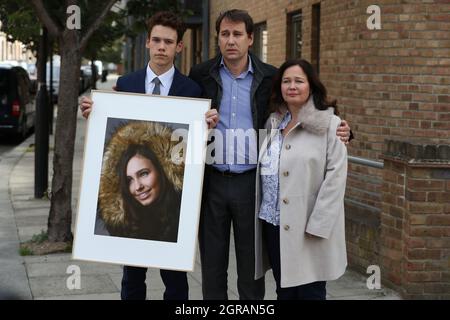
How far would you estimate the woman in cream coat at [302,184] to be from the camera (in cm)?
436

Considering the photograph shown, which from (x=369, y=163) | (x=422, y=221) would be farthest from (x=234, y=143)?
(x=369, y=163)

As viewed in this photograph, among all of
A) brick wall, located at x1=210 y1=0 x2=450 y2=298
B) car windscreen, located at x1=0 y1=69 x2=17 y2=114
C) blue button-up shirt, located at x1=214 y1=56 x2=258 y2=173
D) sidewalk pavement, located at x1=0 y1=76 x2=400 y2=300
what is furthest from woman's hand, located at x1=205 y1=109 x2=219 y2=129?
car windscreen, located at x1=0 y1=69 x2=17 y2=114

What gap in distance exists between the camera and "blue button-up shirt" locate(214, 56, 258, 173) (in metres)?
4.50

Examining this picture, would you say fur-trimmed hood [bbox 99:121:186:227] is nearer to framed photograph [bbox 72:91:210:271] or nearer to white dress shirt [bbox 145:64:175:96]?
framed photograph [bbox 72:91:210:271]

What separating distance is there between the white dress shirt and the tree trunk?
3.36m

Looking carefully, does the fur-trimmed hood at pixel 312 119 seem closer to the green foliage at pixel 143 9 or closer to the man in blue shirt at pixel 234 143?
the man in blue shirt at pixel 234 143

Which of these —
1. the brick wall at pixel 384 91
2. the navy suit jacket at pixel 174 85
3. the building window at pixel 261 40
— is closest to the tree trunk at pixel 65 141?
the brick wall at pixel 384 91

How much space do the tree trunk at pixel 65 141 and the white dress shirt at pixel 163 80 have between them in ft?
11.0

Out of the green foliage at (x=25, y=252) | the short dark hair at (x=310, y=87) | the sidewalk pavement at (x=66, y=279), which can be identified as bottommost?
the sidewalk pavement at (x=66, y=279)

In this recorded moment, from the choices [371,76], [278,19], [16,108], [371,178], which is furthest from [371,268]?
[16,108]

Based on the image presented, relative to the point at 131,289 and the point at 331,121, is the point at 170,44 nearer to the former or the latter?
the point at 331,121

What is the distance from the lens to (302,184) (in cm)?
436

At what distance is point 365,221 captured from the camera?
7109mm

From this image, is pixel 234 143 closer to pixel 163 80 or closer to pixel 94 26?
pixel 163 80
